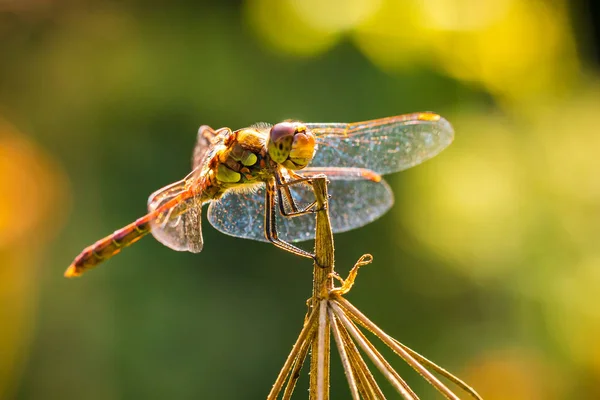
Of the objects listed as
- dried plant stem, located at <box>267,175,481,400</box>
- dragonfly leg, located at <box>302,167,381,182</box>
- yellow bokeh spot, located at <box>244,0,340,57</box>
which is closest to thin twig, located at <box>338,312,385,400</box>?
dried plant stem, located at <box>267,175,481,400</box>

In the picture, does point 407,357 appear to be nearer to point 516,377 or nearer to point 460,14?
point 516,377

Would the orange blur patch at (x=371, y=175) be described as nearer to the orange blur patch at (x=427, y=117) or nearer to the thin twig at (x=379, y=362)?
the orange blur patch at (x=427, y=117)

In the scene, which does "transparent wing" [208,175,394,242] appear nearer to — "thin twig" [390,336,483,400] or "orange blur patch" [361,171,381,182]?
"orange blur patch" [361,171,381,182]

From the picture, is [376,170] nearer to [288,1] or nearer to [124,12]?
[288,1]

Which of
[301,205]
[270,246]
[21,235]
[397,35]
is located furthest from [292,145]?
[21,235]

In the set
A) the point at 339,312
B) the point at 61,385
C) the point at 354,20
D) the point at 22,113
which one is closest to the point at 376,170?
the point at 339,312
